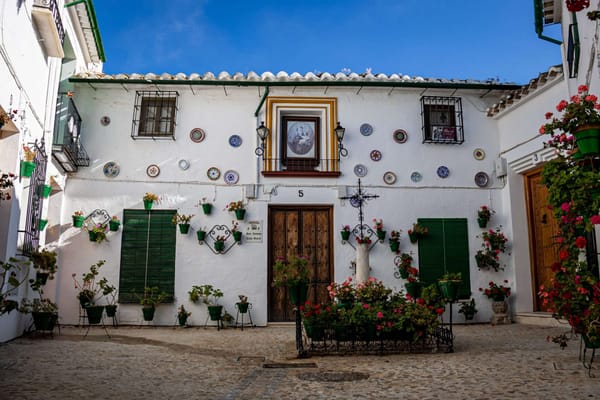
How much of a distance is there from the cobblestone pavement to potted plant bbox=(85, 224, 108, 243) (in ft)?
8.18

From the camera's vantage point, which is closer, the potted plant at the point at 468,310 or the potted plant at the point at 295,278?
the potted plant at the point at 295,278

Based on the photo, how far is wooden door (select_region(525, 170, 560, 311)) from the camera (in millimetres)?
9719

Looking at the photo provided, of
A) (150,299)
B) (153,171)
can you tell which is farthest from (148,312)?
(153,171)

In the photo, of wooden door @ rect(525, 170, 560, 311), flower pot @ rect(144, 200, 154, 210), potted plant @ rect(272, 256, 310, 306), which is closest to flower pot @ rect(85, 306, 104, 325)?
flower pot @ rect(144, 200, 154, 210)

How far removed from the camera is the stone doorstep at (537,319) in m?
8.81

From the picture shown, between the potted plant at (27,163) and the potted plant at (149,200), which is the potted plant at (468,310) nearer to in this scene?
the potted plant at (149,200)

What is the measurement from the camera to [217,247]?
32.2 ft

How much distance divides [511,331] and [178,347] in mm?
5233

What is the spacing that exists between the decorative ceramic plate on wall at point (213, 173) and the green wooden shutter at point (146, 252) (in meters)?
0.97

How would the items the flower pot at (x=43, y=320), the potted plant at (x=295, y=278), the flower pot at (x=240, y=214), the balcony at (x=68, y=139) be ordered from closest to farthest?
the potted plant at (x=295, y=278), the flower pot at (x=43, y=320), the balcony at (x=68, y=139), the flower pot at (x=240, y=214)

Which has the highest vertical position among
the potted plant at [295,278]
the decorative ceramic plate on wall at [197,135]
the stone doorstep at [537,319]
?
the decorative ceramic plate on wall at [197,135]

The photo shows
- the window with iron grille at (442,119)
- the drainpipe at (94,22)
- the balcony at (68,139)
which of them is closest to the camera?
the drainpipe at (94,22)

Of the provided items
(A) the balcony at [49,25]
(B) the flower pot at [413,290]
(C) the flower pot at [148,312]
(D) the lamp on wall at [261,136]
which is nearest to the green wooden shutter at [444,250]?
(B) the flower pot at [413,290]

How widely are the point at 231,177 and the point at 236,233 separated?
1.14 m
